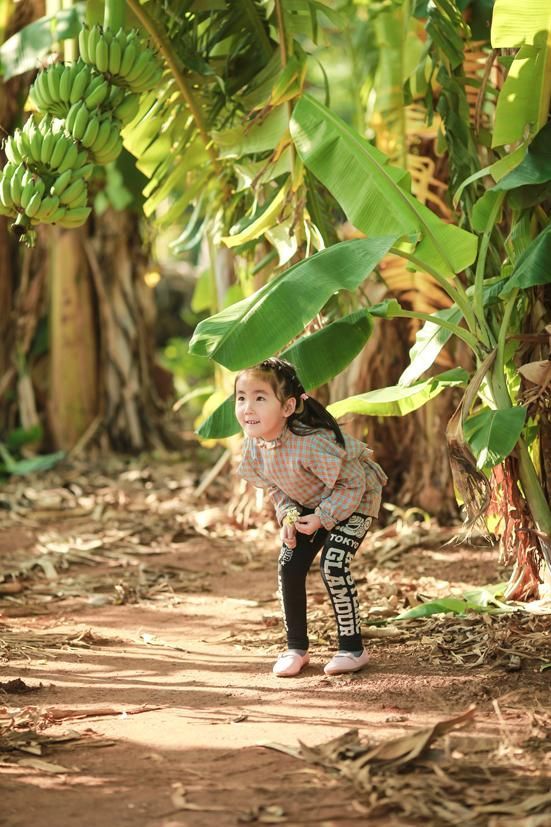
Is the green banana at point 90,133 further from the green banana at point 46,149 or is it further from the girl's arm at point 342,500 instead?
the girl's arm at point 342,500

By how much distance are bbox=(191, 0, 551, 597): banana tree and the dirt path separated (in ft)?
1.97

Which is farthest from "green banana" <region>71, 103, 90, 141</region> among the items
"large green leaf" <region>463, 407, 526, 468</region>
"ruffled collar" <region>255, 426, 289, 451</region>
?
"large green leaf" <region>463, 407, 526, 468</region>

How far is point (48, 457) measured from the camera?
339 inches

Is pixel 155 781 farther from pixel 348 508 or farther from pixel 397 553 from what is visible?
pixel 397 553

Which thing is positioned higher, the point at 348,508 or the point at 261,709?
the point at 348,508

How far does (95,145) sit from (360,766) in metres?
2.44

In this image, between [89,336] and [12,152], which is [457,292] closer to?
[12,152]

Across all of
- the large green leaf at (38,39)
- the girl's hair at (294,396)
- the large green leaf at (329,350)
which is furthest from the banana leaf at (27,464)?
the girl's hair at (294,396)

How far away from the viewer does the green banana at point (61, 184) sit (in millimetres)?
3662

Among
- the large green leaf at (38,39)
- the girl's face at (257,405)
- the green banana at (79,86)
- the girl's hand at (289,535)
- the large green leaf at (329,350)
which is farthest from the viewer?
the large green leaf at (38,39)

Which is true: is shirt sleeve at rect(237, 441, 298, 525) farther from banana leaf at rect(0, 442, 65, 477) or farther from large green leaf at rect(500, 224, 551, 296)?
banana leaf at rect(0, 442, 65, 477)

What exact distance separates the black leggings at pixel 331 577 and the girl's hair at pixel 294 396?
0.31 meters

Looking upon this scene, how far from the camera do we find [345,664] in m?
3.49

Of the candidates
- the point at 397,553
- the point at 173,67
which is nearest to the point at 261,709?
the point at 397,553
